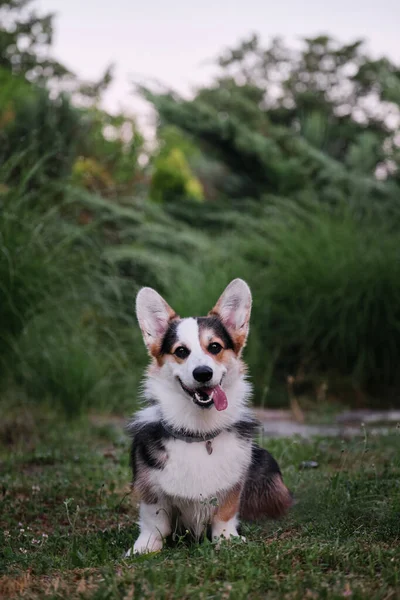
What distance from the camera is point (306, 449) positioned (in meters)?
5.93

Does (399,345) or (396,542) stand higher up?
(399,345)

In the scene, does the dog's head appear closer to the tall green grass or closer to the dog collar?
the dog collar

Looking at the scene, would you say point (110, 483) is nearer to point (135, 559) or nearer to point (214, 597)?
point (135, 559)

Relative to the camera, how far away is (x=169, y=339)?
373 centimetres

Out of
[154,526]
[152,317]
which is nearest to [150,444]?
[154,526]

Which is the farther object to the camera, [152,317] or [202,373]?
[152,317]

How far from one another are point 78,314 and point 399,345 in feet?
13.3

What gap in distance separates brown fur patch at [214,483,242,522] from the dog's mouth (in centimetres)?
41

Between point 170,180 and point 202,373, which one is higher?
point 170,180

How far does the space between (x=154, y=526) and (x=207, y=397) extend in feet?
2.06

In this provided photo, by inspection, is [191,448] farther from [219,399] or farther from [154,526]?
[154,526]

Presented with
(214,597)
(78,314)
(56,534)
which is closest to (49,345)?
(78,314)

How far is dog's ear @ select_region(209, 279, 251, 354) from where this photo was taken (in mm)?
3883

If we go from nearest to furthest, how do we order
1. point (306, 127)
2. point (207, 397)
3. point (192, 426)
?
point (207, 397)
point (192, 426)
point (306, 127)
